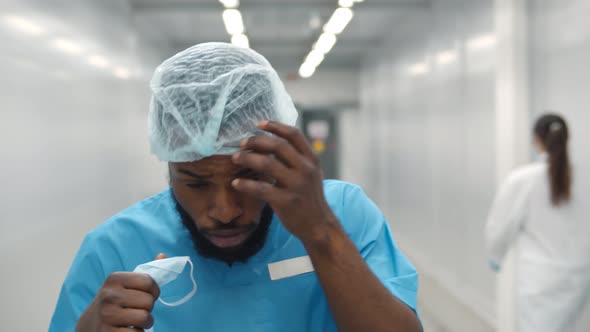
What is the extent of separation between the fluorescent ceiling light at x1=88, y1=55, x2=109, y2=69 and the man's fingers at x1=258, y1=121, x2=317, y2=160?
3.32 meters

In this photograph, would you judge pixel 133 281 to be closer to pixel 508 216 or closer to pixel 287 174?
pixel 287 174

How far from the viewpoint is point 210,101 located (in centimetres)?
102

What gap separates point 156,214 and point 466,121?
369 centimetres

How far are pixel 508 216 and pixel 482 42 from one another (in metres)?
1.89

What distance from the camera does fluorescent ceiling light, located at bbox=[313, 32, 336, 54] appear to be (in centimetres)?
541

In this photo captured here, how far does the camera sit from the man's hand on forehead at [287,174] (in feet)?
2.57

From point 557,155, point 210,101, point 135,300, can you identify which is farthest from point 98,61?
point 135,300

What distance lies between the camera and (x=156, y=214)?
3.92ft

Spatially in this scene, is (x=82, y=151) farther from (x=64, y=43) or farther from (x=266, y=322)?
(x=266, y=322)

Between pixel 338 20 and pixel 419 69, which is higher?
pixel 338 20

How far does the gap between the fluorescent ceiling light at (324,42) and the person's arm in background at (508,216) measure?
123 inches

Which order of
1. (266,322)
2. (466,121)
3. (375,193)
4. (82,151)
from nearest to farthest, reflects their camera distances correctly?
(266,322) < (82,151) < (466,121) < (375,193)

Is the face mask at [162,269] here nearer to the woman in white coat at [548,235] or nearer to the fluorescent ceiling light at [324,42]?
the woman in white coat at [548,235]

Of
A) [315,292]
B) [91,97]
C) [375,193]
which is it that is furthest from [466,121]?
[375,193]
